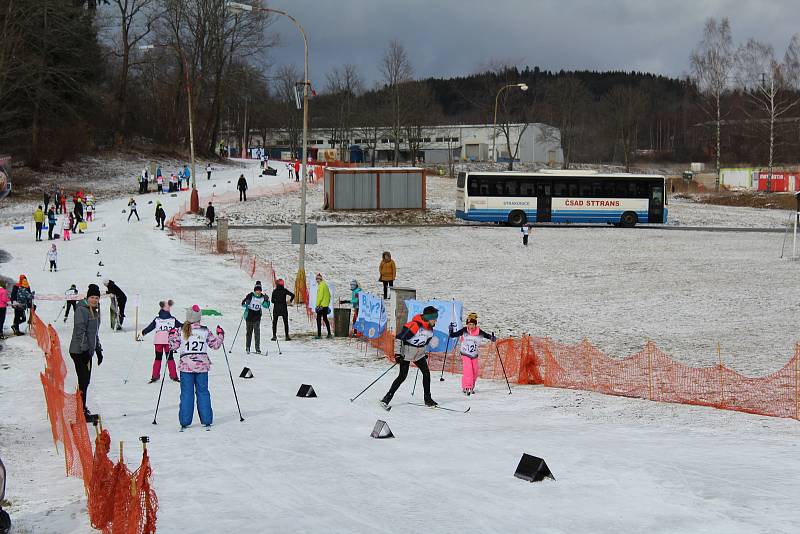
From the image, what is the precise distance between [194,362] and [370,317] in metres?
8.79

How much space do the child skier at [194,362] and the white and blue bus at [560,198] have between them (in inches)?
1504

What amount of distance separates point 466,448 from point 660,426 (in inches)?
124

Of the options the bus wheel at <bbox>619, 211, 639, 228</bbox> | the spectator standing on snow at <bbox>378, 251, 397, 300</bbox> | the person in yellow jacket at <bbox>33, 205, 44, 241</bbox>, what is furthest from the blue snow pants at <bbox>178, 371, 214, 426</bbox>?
the bus wheel at <bbox>619, 211, 639, 228</bbox>

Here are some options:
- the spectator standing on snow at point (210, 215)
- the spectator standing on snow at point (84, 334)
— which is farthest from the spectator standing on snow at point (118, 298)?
the spectator standing on snow at point (210, 215)

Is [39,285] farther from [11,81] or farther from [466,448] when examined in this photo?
[11,81]

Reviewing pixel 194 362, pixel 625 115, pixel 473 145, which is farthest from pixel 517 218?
pixel 473 145

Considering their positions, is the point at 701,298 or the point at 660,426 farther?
the point at 701,298

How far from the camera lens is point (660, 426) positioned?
1269cm

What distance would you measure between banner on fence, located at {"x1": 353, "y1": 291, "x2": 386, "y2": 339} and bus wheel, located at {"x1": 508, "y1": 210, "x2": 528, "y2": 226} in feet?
96.5

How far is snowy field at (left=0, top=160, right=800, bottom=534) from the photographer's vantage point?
28.5ft

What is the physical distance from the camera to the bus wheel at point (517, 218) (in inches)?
1955

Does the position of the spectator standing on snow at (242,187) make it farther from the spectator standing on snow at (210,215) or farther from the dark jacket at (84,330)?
the dark jacket at (84,330)

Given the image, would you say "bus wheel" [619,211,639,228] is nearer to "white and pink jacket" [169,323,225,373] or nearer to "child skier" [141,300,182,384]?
"child skier" [141,300,182,384]

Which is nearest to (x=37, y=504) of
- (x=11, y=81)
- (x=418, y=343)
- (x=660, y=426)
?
(x=418, y=343)
